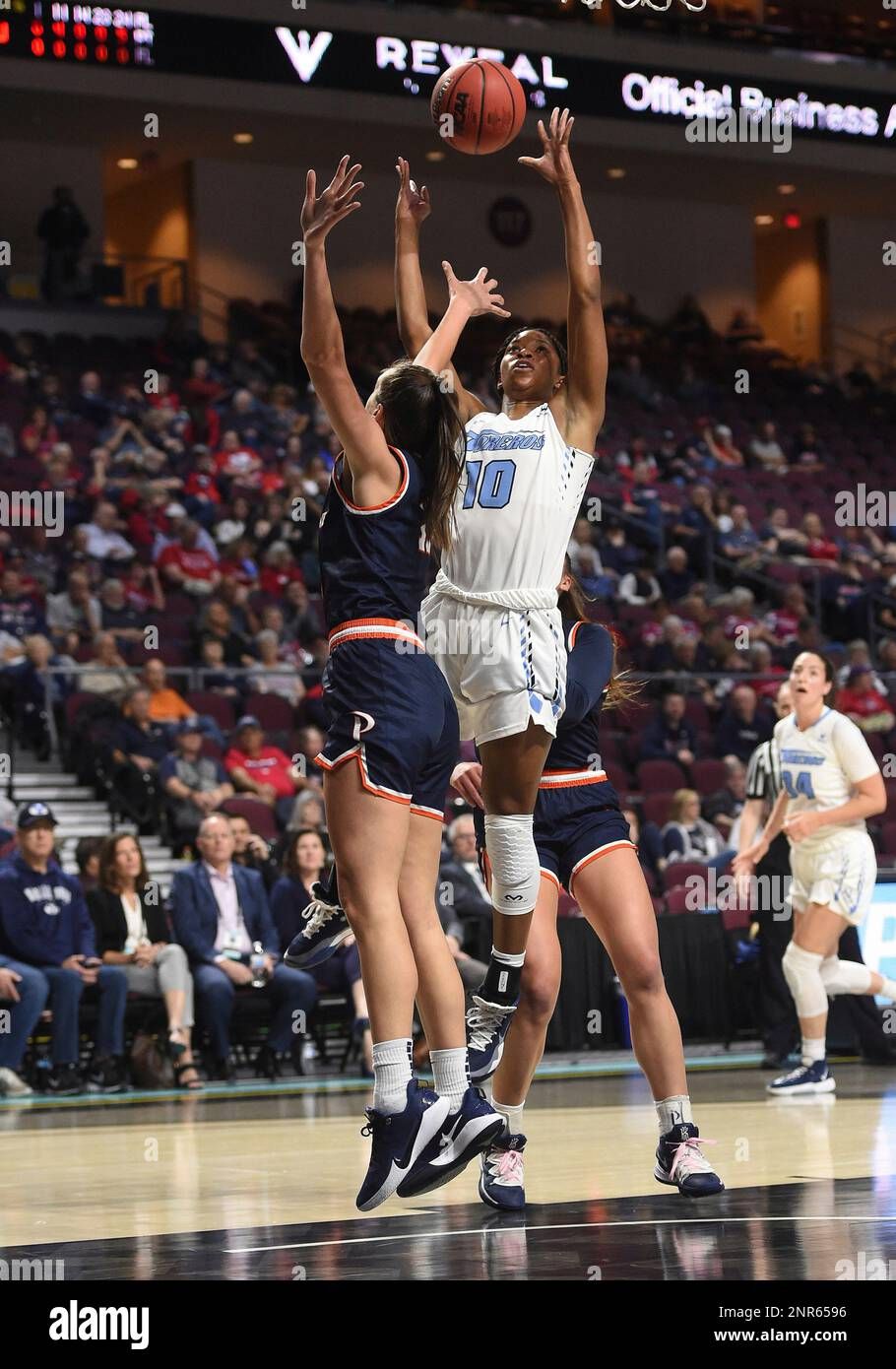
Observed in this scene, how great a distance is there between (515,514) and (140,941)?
19.7 feet

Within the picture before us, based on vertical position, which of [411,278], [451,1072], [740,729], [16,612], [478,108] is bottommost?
[451,1072]

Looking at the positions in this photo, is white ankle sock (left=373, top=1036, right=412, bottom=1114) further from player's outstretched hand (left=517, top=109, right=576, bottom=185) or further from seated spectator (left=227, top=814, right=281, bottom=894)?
seated spectator (left=227, top=814, right=281, bottom=894)

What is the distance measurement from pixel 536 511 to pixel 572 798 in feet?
3.07

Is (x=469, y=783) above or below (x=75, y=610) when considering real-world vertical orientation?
below

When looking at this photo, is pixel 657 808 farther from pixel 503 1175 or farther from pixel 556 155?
pixel 556 155

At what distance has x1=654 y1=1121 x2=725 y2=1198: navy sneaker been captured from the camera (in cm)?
533

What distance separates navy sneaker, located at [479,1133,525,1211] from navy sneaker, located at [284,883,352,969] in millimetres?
732

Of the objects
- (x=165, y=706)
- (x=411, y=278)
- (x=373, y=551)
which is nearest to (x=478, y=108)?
(x=411, y=278)

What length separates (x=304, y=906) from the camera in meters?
10.9

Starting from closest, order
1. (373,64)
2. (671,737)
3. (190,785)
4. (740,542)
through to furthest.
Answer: (190,785) < (671,737) < (373,64) < (740,542)

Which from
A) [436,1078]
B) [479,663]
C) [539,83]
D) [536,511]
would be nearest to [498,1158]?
[436,1078]

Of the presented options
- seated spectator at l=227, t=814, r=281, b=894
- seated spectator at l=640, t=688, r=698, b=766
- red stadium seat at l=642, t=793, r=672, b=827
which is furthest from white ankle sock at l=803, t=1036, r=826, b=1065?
seated spectator at l=640, t=688, r=698, b=766

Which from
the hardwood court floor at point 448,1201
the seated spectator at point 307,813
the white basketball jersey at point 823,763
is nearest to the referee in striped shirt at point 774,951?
the white basketball jersey at point 823,763

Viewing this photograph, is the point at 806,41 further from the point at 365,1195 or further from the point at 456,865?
the point at 365,1195
